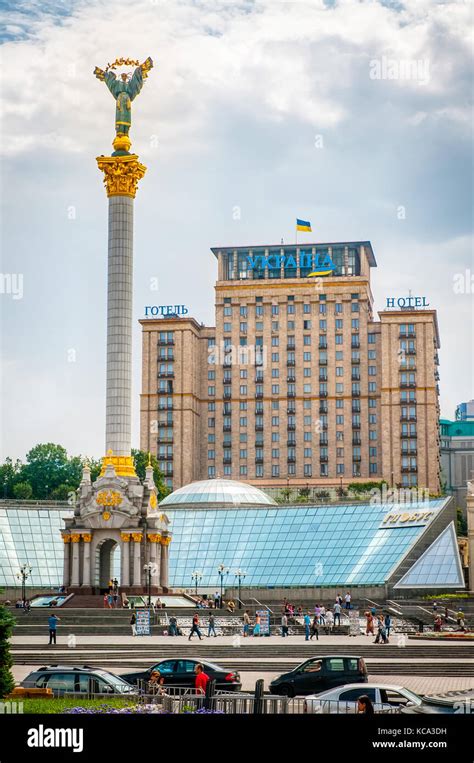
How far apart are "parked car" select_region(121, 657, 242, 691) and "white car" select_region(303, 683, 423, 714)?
17.2 feet

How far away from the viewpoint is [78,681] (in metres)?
27.0

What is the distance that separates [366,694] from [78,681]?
656 centimetres

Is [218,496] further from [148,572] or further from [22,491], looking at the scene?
[22,491]

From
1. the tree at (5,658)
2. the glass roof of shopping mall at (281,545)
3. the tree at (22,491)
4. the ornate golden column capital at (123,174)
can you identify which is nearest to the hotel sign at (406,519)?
the glass roof of shopping mall at (281,545)

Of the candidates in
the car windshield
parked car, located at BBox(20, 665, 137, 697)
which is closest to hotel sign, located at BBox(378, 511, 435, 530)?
parked car, located at BBox(20, 665, 137, 697)

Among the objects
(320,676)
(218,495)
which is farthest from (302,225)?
(320,676)

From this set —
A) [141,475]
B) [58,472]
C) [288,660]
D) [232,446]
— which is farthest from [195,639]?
[232,446]

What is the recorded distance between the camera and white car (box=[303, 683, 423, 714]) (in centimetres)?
2342

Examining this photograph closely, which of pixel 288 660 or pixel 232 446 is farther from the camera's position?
pixel 232 446

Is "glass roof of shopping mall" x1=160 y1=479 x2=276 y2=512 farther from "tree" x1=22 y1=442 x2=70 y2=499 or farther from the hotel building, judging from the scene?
the hotel building

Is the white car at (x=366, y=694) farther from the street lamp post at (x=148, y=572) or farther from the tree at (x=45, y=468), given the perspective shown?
the tree at (x=45, y=468)

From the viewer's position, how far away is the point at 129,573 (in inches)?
2847
